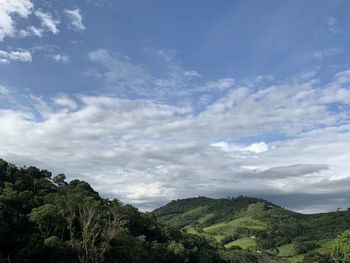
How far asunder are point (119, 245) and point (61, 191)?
120 ft

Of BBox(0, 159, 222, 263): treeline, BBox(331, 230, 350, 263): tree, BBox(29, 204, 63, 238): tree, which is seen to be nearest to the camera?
BBox(0, 159, 222, 263): treeline

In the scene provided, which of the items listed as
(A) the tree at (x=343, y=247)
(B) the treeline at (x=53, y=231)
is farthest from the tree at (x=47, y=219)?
(A) the tree at (x=343, y=247)

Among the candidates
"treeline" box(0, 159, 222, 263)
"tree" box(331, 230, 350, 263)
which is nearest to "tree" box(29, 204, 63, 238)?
"treeline" box(0, 159, 222, 263)

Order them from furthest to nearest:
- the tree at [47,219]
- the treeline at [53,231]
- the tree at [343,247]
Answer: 1. the tree at [343,247]
2. the tree at [47,219]
3. the treeline at [53,231]

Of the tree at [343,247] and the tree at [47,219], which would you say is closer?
the tree at [47,219]

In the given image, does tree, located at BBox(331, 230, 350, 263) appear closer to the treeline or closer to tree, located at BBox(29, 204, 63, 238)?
the treeline

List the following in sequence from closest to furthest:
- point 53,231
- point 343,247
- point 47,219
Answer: point 47,219
point 53,231
point 343,247

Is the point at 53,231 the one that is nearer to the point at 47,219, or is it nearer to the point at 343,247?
the point at 47,219

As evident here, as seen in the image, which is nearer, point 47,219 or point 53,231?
point 47,219

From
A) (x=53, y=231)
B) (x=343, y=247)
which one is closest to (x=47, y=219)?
(x=53, y=231)

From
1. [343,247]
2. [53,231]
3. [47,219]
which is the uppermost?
[47,219]

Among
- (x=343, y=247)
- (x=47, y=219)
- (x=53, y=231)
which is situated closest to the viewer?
(x=47, y=219)

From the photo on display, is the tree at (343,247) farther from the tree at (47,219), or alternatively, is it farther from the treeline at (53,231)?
the tree at (47,219)

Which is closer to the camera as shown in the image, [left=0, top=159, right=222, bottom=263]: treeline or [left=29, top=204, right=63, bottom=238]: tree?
[left=0, top=159, right=222, bottom=263]: treeline
